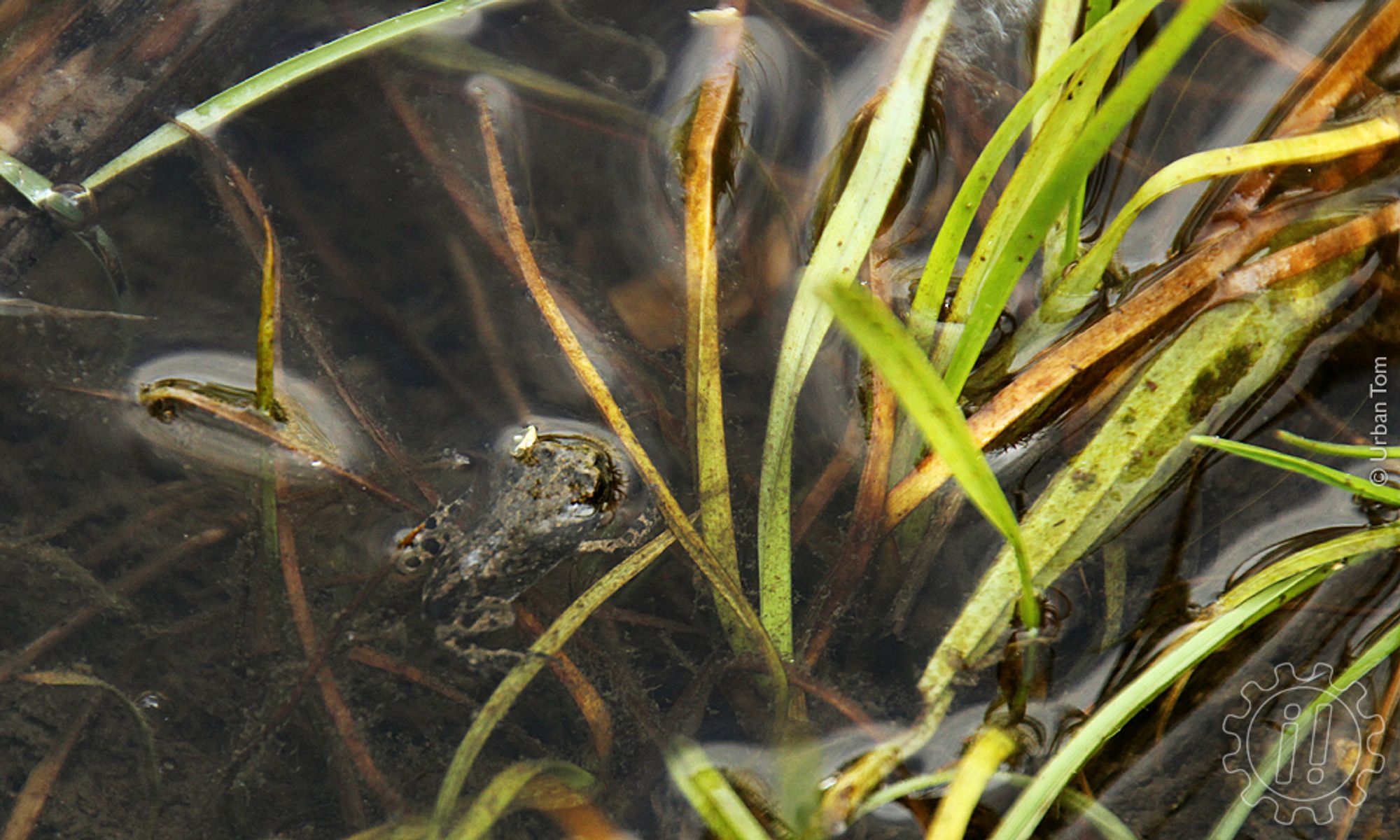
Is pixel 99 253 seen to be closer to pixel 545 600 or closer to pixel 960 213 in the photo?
pixel 545 600

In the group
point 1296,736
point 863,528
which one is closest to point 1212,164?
point 863,528

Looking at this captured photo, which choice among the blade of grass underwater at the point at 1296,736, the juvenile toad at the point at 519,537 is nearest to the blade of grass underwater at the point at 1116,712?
the blade of grass underwater at the point at 1296,736

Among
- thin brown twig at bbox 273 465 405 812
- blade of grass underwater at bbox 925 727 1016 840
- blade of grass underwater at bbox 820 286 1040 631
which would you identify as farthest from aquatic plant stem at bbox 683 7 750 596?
thin brown twig at bbox 273 465 405 812

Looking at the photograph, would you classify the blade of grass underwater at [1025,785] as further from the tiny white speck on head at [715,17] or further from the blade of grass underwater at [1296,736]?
the tiny white speck on head at [715,17]

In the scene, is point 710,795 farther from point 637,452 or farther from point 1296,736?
point 1296,736

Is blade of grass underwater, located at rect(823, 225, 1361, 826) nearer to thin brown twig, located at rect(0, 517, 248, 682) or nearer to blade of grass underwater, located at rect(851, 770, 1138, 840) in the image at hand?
blade of grass underwater, located at rect(851, 770, 1138, 840)

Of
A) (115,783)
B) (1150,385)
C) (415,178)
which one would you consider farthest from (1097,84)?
(115,783)

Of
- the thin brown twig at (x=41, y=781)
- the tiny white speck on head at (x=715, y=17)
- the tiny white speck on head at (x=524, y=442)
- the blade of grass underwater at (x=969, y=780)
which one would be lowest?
the blade of grass underwater at (x=969, y=780)
